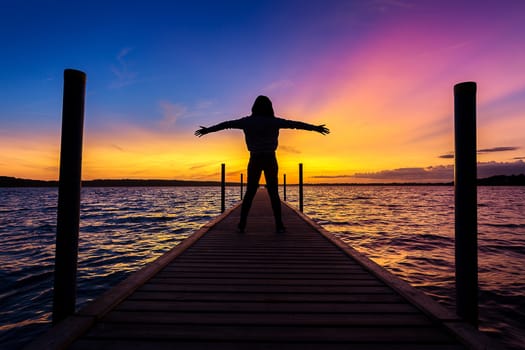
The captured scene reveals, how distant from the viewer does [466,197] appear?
2350 millimetres

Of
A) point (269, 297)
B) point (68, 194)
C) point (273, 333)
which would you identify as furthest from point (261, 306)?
point (68, 194)

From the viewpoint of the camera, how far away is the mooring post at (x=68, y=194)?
2.30 meters

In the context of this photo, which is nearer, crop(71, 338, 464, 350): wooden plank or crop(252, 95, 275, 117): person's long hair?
crop(71, 338, 464, 350): wooden plank

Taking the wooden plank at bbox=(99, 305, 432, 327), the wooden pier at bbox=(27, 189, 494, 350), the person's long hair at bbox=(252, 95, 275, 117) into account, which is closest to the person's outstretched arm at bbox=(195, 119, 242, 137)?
the person's long hair at bbox=(252, 95, 275, 117)

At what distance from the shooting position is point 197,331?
84.7 inches

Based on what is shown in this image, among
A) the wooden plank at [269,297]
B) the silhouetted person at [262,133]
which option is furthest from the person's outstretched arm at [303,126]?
the wooden plank at [269,297]

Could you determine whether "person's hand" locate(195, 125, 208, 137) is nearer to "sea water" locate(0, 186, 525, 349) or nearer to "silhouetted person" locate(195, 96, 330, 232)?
"silhouetted person" locate(195, 96, 330, 232)

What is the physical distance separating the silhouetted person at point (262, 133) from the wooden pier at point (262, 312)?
2075 millimetres

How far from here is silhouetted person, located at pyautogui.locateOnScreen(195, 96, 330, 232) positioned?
5520mm

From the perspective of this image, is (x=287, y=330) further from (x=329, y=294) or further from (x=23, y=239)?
(x=23, y=239)

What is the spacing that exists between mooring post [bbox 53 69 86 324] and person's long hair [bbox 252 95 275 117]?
139 inches

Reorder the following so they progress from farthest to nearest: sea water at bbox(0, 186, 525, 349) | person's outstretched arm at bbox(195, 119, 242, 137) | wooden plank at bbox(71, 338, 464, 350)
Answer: person's outstretched arm at bbox(195, 119, 242, 137), sea water at bbox(0, 186, 525, 349), wooden plank at bbox(71, 338, 464, 350)

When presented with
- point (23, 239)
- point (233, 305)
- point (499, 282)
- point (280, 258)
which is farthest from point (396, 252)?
point (23, 239)

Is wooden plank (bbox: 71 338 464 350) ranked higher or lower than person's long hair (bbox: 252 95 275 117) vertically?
lower
